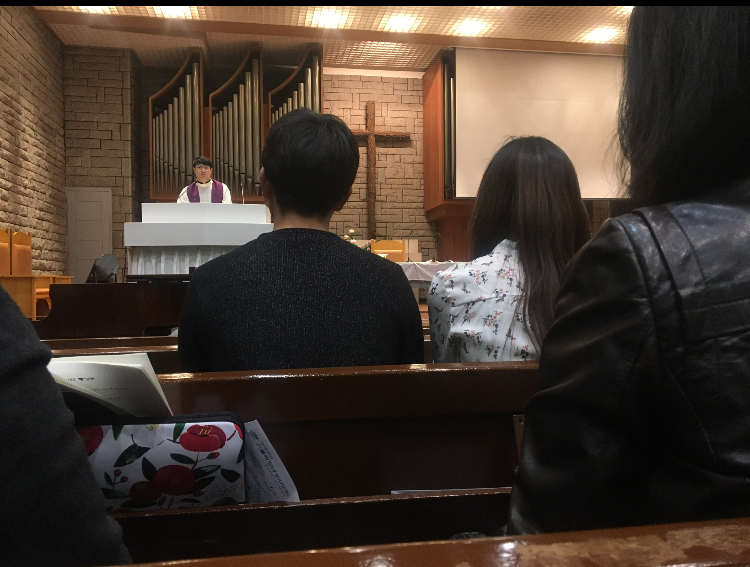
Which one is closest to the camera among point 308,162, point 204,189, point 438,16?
point 308,162

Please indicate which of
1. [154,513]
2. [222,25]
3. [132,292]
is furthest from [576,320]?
[222,25]

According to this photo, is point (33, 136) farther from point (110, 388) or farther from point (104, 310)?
point (110, 388)

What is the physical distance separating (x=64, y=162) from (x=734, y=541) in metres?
7.63

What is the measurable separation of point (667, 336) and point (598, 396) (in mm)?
81

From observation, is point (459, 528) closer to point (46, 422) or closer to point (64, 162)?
point (46, 422)

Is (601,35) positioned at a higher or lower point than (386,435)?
higher

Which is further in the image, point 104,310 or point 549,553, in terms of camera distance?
point 104,310

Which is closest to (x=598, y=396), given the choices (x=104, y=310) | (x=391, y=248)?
(x=104, y=310)

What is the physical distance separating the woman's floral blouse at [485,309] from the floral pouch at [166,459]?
30.6 inches

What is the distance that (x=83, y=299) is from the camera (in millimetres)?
2785

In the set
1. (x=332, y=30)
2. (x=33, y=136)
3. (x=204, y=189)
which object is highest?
(x=332, y=30)

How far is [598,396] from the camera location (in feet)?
1.71

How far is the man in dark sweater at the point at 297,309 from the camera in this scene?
1185 mm

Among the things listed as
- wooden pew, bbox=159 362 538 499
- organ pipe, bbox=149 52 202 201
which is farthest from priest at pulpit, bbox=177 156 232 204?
wooden pew, bbox=159 362 538 499
